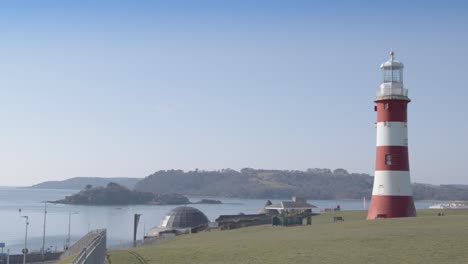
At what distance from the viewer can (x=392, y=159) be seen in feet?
130

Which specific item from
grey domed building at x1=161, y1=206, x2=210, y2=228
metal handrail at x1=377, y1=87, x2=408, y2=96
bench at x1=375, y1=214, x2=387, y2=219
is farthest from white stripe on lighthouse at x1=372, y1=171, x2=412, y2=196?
grey domed building at x1=161, y1=206, x2=210, y2=228

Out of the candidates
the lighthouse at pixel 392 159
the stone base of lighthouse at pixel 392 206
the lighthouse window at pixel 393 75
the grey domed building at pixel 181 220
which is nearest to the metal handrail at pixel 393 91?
the lighthouse at pixel 392 159

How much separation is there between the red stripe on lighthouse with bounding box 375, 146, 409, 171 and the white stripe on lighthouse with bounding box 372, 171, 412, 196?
33cm

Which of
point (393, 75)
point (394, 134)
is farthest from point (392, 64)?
point (394, 134)

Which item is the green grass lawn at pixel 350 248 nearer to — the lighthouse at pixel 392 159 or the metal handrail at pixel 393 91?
the lighthouse at pixel 392 159

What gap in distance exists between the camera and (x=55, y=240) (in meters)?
130

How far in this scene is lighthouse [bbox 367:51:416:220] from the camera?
39.5 m

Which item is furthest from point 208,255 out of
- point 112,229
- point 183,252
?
point 112,229

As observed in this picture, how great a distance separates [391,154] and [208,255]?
17760mm

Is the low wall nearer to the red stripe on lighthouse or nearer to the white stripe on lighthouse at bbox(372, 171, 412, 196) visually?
the white stripe on lighthouse at bbox(372, 171, 412, 196)

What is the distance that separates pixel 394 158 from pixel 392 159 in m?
0.14

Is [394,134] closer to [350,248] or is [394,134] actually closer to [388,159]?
[388,159]

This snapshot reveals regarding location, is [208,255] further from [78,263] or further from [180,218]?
[180,218]

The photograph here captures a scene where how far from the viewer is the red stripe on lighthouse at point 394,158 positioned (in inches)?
1556
